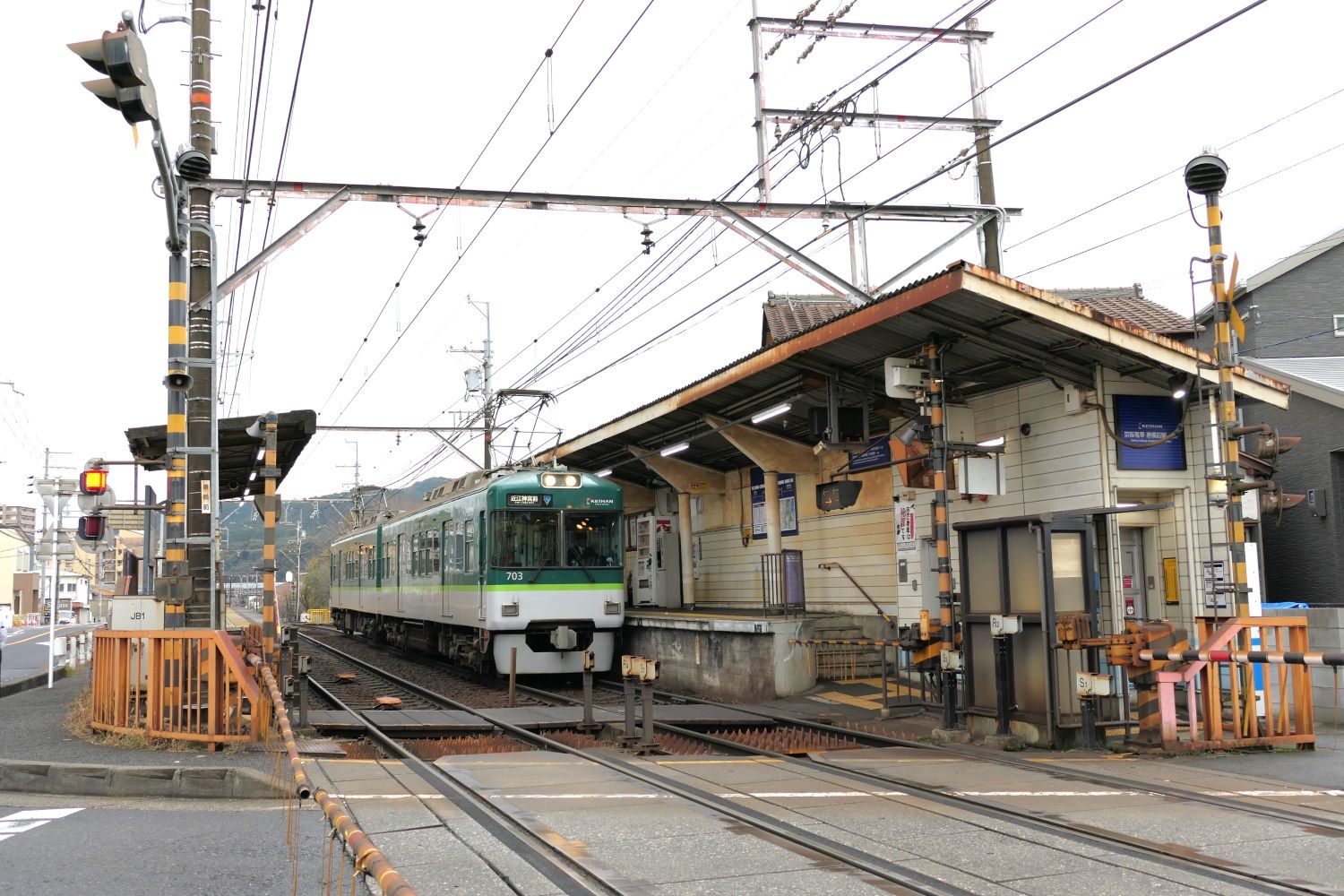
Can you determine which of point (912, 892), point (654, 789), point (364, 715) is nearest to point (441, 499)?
point (364, 715)

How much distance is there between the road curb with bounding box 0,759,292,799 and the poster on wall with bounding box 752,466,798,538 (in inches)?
424

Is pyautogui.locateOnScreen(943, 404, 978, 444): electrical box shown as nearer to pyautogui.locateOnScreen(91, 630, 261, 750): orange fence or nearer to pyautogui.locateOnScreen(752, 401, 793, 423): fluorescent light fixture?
pyautogui.locateOnScreen(752, 401, 793, 423): fluorescent light fixture

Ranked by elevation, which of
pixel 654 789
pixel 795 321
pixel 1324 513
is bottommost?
pixel 654 789

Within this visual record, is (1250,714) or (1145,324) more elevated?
(1145,324)

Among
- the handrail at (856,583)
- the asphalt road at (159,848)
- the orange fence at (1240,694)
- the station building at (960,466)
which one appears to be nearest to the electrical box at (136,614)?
the asphalt road at (159,848)

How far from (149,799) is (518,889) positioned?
403cm

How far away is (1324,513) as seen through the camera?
15.4 m

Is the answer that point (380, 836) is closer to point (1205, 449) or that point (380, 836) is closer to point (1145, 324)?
point (1205, 449)

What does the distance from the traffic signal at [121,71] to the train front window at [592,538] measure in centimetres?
1057

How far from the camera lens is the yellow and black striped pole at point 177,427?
35.0ft

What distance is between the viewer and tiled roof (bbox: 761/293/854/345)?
902 inches

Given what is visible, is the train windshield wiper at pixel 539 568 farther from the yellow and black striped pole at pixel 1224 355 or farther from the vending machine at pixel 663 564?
the yellow and black striped pole at pixel 1224 355

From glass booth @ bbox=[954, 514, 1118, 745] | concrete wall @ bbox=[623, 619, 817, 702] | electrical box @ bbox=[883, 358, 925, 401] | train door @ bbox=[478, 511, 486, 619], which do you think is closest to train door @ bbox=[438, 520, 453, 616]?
train door @ bbox=[478, 511, 486, 619]

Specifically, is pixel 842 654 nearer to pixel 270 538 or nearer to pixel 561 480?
pixel 561 480
